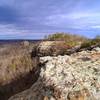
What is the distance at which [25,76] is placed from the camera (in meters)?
11.7

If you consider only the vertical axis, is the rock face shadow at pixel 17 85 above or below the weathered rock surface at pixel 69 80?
below

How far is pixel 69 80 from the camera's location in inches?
269

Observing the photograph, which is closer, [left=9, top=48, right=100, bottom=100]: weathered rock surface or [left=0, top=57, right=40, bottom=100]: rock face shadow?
[left=9, top=48, right=100, bottom=100]: weathered rock surface

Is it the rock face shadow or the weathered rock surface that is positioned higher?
the weathered rock surface

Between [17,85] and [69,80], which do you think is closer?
[69,80]

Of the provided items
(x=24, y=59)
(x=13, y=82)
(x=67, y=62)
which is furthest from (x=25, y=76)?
(x=67, y=62)

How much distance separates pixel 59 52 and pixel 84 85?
25.2ft

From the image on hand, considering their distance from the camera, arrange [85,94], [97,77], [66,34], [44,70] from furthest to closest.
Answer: [66,34], [44,70], [97,77], [85,94]

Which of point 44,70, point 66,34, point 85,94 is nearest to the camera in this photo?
point 85,94

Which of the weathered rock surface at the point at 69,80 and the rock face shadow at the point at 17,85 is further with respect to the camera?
the rock face shadow at the point at 17,85

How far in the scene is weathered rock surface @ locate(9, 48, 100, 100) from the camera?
6.52 metres

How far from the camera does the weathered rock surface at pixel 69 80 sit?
21.4 feet

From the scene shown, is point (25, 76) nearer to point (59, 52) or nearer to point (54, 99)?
point (59, 52)

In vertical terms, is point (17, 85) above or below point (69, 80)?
below
